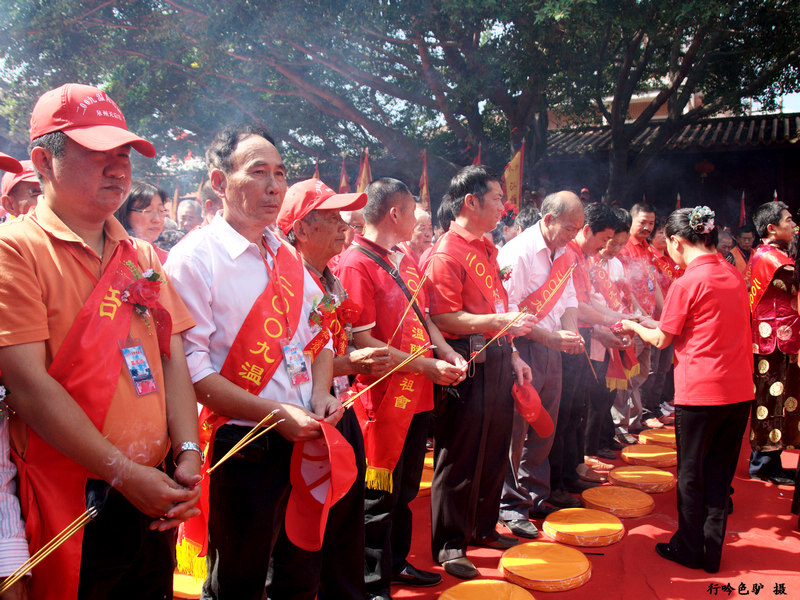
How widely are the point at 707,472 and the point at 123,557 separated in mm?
2956

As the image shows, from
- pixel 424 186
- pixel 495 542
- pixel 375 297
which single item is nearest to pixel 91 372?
pixel 375 297

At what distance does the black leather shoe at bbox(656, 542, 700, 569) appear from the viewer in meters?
3.37

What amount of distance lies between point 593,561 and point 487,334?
1430 millimetres

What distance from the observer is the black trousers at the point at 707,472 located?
129 inches

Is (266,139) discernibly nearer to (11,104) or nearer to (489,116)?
(11,104)

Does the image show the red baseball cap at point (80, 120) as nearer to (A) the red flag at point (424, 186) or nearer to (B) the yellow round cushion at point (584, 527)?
(B) the yellow round cushion at point (584, 527)

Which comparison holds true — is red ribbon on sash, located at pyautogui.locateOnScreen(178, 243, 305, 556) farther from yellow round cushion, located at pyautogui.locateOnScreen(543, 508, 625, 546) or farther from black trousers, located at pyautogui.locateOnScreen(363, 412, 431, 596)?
yellow round cushion, located at pyautogui.locateOnScreen(543, 508, 625, 546)

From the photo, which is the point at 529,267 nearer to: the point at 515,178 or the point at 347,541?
the point at 347,541

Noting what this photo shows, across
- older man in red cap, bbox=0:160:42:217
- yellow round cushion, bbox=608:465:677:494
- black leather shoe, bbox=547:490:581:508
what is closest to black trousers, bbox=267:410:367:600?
older man in red cap, bbox=0:160:42:217

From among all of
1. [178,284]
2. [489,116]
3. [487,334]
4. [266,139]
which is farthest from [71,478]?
[489,116]

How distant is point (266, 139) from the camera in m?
2.19

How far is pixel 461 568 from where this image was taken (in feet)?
10.6

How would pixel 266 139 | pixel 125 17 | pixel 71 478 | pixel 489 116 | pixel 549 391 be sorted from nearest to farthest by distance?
pixel 71 478, pixel 266 139, pixel 549 391, pixel 125 17, pixel 489 116

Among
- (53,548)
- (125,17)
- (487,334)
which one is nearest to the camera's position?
(53,548)
